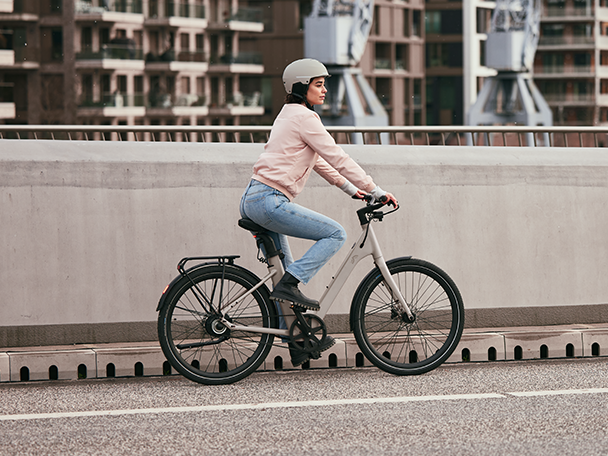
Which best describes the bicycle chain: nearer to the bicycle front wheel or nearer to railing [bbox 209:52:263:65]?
the bicycle front wheel

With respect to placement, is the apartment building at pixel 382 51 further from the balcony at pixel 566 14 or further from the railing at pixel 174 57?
the balcony at pixel 566 14

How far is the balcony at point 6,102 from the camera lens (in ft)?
89.8

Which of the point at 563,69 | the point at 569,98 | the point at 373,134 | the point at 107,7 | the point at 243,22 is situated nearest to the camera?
the point at 373,134

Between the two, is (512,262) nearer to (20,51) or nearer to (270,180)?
(270,180)

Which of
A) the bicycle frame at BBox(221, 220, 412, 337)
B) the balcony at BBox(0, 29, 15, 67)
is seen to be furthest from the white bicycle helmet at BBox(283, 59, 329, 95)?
the balcony at BBox(0, 29, 15, 67)

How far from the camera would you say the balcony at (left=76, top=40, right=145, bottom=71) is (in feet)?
114

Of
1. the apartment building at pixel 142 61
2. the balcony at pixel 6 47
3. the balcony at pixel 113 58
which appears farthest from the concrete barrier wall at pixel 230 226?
the balcony at pixel 113 58

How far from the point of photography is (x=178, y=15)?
1521 inches

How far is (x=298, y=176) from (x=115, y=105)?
30473mm

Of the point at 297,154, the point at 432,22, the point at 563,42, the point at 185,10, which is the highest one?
the point at 185,10

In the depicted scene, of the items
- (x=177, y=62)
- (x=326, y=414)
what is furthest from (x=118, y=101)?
→ (x=326, y=414)

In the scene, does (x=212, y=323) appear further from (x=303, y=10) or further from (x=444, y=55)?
(x=444, y=55)

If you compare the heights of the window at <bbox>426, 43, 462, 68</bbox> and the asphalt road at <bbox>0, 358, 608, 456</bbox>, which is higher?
the window at <bbox>426, 43, 462, 68</bbox>

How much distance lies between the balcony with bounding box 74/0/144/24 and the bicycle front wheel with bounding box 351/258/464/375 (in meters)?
30.8
